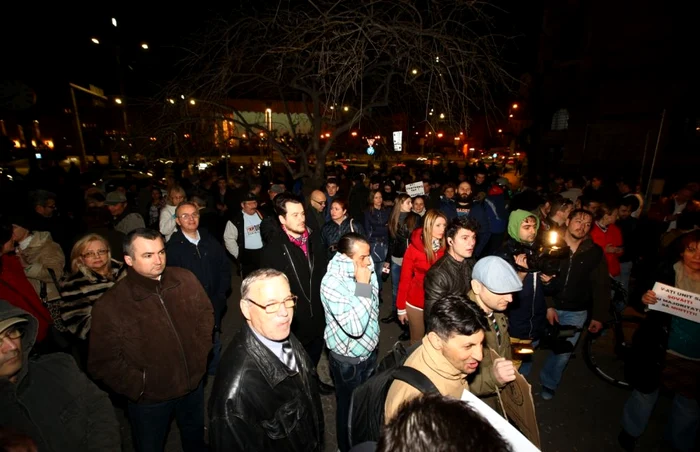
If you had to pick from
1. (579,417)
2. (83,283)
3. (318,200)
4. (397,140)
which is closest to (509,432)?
(579,417)

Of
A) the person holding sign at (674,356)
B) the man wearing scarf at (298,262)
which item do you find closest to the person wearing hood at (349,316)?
the man wearing scarf at (298,262)

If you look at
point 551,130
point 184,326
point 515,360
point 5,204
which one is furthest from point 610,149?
point 5,204

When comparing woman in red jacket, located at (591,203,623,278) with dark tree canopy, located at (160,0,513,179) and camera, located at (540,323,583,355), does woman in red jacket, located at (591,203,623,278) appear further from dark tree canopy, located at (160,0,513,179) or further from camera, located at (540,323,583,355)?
dark tree canopy, located at (160,0,513,179)

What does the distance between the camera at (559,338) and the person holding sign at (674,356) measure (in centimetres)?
53

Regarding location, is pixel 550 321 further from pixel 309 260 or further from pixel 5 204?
pixel 5 204

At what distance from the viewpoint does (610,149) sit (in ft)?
58.6

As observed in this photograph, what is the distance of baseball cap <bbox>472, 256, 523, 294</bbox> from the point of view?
2514mm

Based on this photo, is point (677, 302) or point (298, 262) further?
point (298, 262)

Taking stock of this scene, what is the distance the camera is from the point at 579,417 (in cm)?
380

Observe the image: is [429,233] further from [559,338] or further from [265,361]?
[265,361]

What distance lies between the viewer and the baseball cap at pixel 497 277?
2.51 meters

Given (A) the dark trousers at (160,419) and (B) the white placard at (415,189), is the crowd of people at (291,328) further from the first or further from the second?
(B) the white placard at (415,189)

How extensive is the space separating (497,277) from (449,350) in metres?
0.96

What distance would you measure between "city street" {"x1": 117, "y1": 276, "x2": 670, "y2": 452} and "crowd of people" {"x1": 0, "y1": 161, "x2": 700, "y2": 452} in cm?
21
